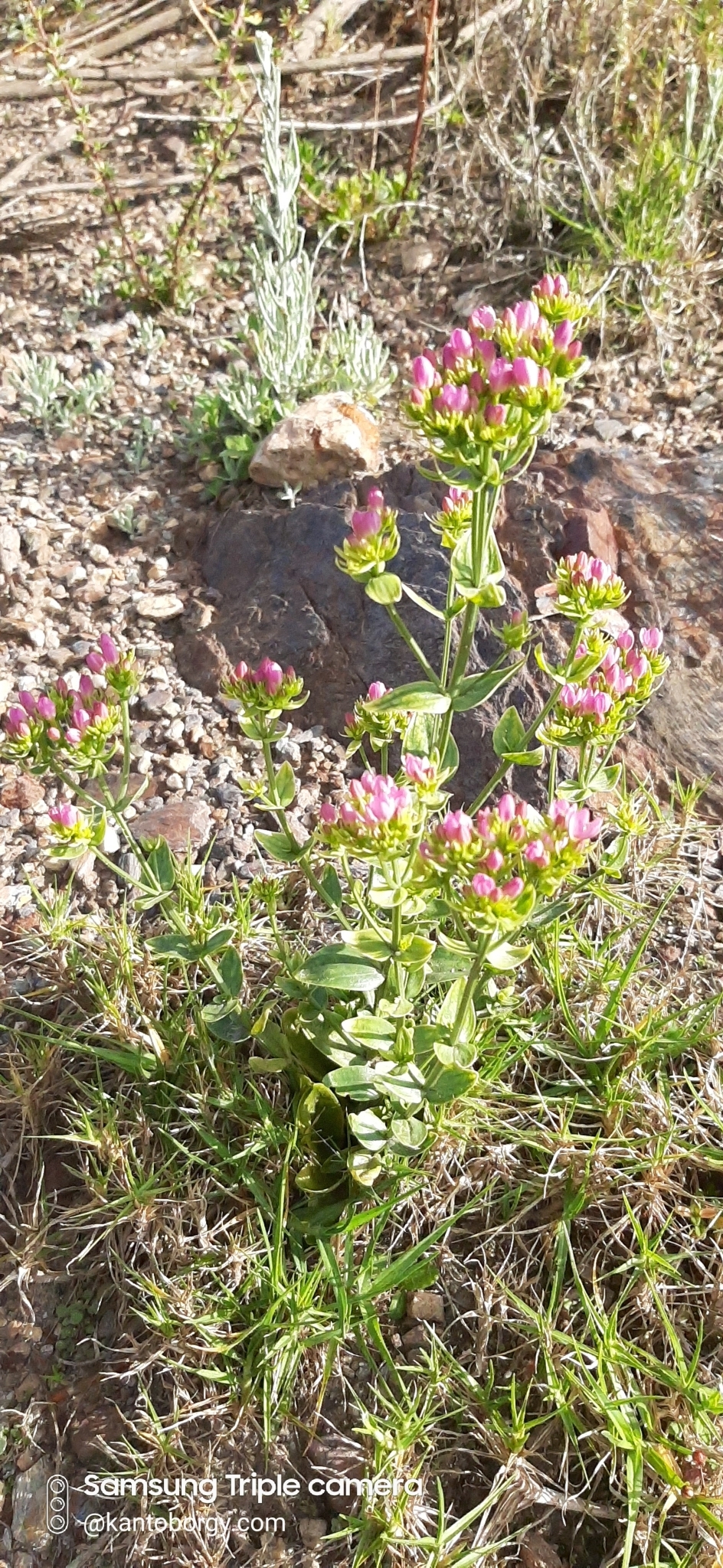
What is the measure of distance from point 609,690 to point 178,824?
1.36 m

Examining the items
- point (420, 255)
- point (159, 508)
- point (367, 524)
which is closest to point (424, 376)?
point (367, 524)

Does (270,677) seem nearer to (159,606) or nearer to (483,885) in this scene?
(483,885)

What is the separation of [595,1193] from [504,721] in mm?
975

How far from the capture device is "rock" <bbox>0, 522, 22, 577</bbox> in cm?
362

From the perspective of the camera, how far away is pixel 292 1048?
232 cm

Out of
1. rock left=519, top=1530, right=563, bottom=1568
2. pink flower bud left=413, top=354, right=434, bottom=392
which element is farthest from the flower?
rock left=519, top=1530, right=563, bottom=1568

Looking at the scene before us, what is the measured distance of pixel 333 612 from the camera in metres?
3.36

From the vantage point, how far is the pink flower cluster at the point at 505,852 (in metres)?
1.60

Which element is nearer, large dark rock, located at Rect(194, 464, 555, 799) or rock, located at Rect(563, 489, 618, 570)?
large dark rock, located at Rect(194, 464, 555, 799)

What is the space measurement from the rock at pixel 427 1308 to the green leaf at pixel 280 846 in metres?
0.91

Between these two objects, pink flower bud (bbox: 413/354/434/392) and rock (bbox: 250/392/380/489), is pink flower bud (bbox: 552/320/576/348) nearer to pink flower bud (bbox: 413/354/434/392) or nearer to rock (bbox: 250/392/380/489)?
pink flower bud (bbox: 413/354/434/392)

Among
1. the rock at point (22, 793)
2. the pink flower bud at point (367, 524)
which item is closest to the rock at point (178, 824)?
the rock at point (22, 793)

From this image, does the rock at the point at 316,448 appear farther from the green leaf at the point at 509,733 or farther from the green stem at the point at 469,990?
the green stem at the point at 469,990

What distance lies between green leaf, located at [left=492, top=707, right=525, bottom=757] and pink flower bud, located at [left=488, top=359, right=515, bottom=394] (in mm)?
682
